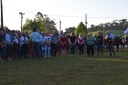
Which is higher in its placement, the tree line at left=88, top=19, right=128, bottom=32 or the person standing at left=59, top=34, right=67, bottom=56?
the tree line at left=88, top=19, right=128, bottom=32

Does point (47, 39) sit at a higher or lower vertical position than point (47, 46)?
higher

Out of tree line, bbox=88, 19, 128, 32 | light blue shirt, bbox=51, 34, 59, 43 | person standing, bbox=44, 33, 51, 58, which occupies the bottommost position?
person standing, bbox=44, 33, 51, 58

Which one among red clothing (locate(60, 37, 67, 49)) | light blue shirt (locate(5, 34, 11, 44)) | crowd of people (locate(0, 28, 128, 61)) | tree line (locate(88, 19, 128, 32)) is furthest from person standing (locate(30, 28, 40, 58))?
tree line (locate(88, 19, 128, 32))

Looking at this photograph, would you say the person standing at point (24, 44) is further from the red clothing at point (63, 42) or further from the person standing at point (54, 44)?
the red clothing at point (63, 42)

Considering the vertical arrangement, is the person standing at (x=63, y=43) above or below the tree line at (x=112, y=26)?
below

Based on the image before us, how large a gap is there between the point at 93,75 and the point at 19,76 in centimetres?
258

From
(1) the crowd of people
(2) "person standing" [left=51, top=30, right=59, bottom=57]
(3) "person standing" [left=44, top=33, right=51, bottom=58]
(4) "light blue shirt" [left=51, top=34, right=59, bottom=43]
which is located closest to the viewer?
(1) the crowd of people

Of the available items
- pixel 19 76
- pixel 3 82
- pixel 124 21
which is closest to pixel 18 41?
pixel 19 76

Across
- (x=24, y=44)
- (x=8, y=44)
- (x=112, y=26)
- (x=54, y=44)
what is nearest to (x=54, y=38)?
(x=54, y=44)

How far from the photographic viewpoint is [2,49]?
71.8ft

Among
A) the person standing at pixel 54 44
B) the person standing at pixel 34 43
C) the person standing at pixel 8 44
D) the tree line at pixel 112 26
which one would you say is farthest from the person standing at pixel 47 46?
the tree line at pixel 112 26

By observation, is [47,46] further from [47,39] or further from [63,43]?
[63,43]

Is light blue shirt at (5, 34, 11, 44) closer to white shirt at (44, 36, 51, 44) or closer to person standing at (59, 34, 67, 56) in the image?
white shirt at (44, 36, 51, 44)

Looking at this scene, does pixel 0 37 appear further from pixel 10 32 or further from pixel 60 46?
pixel 60 46
